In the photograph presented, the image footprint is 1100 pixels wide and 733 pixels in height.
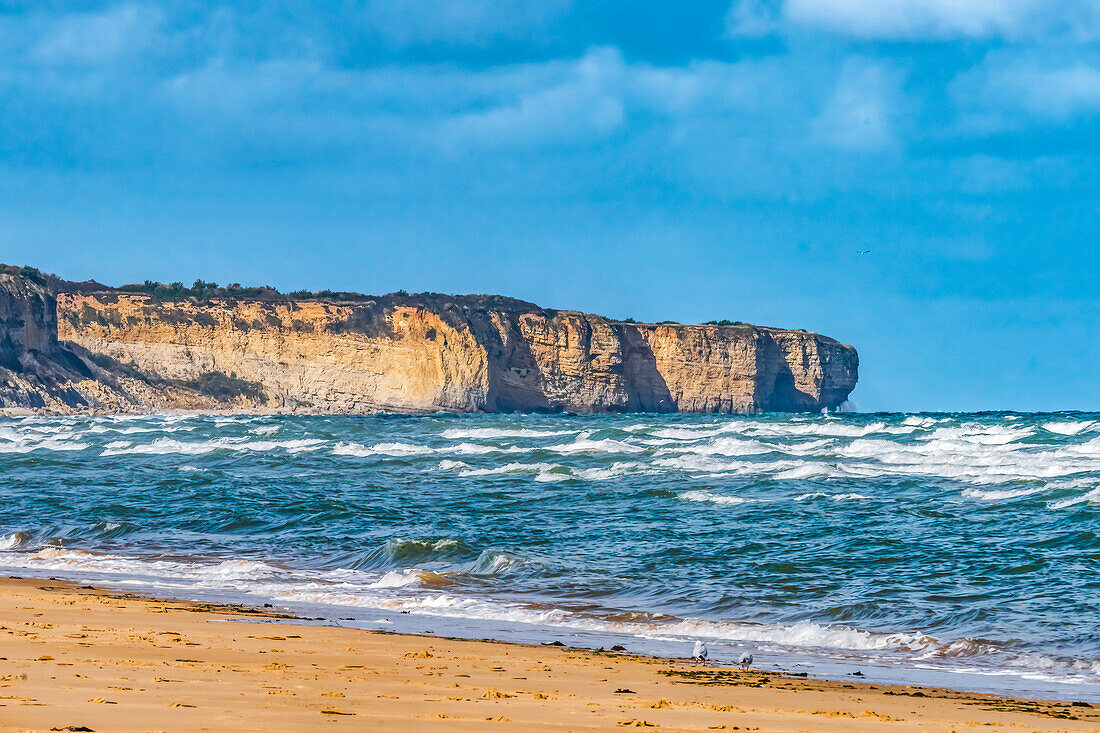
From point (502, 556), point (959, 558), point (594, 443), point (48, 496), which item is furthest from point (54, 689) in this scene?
point (594, 443)

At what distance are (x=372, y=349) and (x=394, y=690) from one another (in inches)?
3418

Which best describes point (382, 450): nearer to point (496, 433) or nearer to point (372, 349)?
point (496, 433)

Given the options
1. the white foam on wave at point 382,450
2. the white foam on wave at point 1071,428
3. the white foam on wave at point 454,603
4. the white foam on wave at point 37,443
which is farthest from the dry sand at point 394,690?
the white foam on wave at point 1071,428

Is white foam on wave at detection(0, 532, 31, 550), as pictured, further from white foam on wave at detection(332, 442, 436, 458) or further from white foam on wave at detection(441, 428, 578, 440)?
white foam on wave at detection(441, 428, 578, 440)

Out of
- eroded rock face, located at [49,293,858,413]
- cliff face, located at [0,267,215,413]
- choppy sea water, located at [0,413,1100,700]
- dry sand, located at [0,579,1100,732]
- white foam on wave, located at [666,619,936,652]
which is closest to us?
dry sand, located at [0,579,1100,732]

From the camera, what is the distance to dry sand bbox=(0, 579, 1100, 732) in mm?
5125

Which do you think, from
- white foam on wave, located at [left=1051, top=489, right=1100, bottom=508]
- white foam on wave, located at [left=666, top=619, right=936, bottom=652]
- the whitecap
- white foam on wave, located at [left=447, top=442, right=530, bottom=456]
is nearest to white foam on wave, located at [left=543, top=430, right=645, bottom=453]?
white foam on wave, located at [left=447, top=442, right=530, bottom=456]

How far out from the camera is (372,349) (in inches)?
3607

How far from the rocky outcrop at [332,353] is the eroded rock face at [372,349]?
93 millimetres

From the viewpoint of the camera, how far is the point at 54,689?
545cm

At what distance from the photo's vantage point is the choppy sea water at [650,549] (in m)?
9.05

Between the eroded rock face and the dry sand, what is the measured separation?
83.7 metres

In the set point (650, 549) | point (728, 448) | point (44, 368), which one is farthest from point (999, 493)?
point (44, 368)

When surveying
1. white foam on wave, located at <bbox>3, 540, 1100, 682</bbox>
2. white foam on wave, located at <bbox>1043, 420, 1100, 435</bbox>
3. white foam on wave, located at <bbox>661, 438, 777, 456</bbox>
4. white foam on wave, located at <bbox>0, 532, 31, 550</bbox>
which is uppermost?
white foam on wave, located at <bbox>1043, 420, 1100, 435</bbox>
